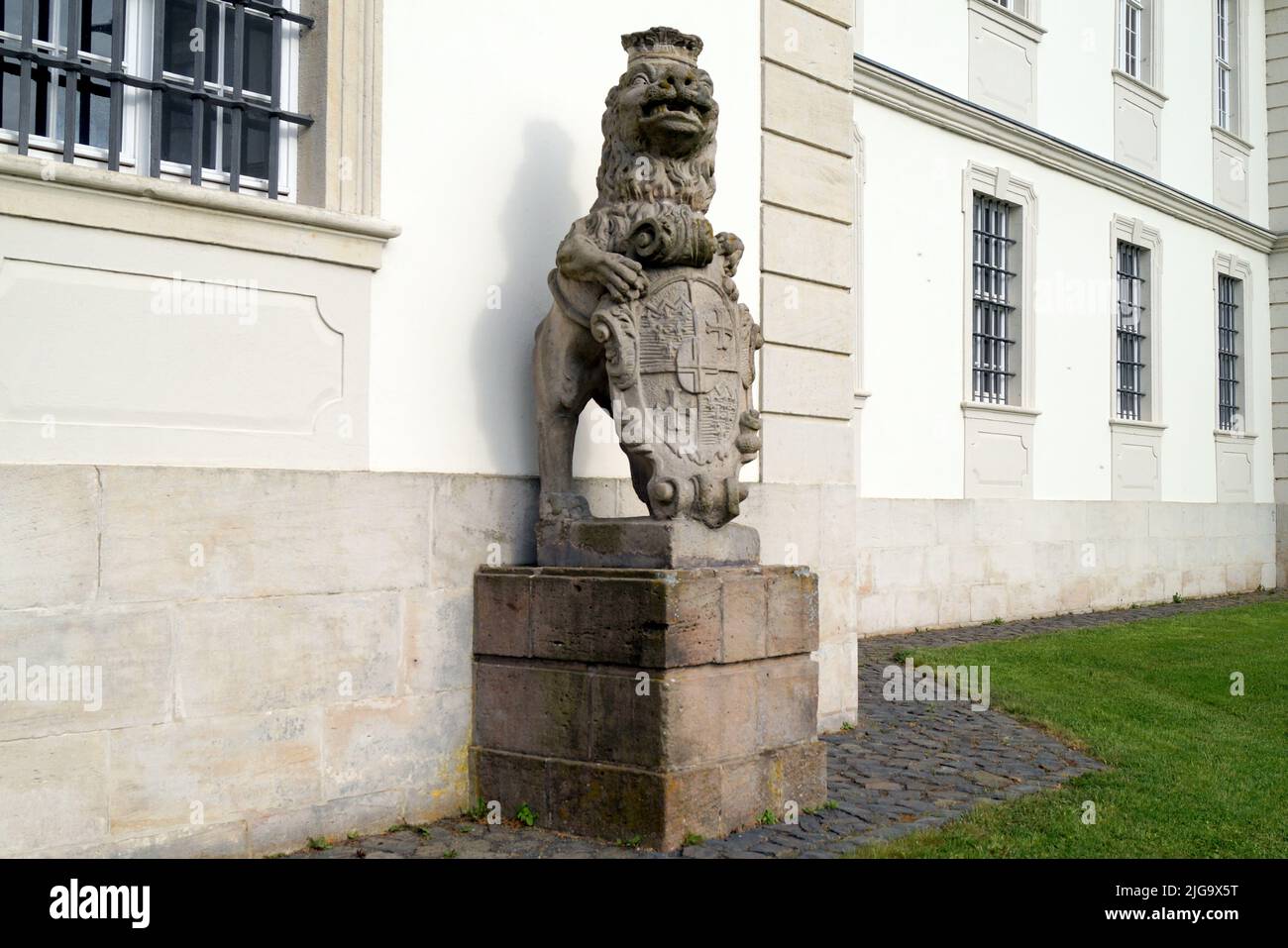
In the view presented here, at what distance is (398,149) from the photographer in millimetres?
6078

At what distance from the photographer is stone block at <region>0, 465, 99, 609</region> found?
463cm

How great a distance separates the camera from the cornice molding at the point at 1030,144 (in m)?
13.0

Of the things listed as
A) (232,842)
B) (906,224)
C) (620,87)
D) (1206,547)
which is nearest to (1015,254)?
(906,224)

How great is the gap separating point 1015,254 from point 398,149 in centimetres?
1053

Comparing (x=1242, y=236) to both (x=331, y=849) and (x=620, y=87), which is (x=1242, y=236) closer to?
(x=620, y=87)

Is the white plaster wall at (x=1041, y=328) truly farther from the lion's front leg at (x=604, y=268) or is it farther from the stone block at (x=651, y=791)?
the lion's front leg at (x=604, y=268)

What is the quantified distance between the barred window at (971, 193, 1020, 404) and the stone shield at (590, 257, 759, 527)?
9171mm

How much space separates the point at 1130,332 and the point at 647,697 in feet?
46.0

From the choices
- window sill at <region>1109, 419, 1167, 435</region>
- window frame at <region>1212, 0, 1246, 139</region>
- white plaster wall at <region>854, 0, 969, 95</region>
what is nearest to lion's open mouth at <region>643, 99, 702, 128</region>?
white plaster wall at <region>854, 0, 969, 95</region>

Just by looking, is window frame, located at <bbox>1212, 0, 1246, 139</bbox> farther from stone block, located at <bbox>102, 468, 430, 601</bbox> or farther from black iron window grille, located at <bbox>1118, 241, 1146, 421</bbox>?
stone block, located at <bbox>102, 468, 430, 601</bbox>

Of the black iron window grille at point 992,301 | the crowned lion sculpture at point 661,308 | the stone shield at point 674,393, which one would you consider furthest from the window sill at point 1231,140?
the stone shield at point 674,393

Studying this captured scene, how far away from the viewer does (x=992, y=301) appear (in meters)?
14.9

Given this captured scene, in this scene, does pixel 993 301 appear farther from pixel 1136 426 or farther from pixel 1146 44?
pixel 1146 44

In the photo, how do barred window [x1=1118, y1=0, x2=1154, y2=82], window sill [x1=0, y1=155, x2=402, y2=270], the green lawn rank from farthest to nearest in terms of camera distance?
barred window [x1=1118, y1=0, x2=1154, y2=82] → the green lawn → window sill [x1=0, y1=155, x2=402, y2=270]
